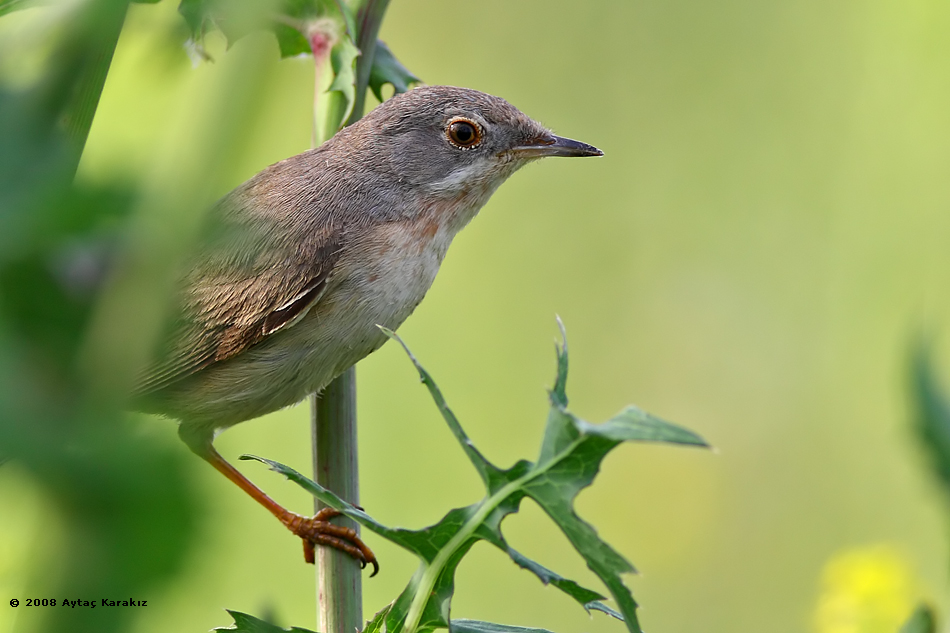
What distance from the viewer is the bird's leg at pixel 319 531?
247 cm

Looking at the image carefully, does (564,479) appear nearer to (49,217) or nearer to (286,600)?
(49,217)

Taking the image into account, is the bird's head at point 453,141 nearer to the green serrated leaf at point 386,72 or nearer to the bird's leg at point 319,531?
the green serrated leaf at point 386,72

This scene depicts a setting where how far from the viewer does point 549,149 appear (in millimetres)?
3533

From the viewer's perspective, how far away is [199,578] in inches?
12.7

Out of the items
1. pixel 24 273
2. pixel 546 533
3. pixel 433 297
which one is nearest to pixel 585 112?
pixel 433 297

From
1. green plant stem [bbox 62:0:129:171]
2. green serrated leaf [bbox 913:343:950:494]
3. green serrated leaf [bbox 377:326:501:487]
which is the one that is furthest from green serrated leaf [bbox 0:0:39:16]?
green serrated leaf [bbox 913:343:950:494]

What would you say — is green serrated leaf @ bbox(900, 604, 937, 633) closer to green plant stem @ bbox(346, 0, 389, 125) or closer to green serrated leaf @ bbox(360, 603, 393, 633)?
green serrated leaf @ bbox(360, 603, 393, 633)

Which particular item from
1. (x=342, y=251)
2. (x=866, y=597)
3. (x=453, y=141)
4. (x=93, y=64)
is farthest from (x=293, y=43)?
(x=93, y=64)

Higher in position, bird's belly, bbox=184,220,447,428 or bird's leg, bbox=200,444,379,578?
bird's belly, bbox=184,220,447,428

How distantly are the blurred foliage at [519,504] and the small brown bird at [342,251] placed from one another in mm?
1229

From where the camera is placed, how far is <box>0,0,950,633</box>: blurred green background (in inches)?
240

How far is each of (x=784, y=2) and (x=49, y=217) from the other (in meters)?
8.06

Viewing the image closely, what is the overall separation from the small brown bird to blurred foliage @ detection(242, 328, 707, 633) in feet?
4.03

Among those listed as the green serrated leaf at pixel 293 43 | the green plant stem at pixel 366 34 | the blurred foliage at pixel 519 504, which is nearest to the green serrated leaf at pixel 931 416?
the blurred foliage at pixel 519 504
